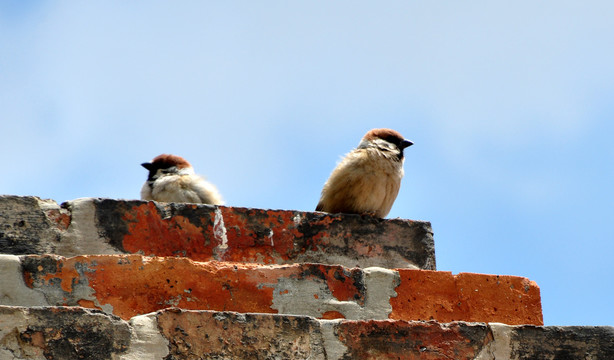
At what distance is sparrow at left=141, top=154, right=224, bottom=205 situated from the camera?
19.6 ft

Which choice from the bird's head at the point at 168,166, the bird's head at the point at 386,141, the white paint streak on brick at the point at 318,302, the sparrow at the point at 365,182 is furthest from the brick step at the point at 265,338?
the bird's head at the point at 168,166

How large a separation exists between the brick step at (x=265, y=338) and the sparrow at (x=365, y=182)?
238 cm

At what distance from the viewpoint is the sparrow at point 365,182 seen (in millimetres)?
5211

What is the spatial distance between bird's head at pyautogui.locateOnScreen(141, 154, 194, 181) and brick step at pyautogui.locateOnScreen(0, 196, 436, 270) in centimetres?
329

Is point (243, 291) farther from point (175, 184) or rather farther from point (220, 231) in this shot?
point (175, 184)

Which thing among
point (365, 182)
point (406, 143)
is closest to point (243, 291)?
point (365, 182)

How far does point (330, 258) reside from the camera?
3.26 m

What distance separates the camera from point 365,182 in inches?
205

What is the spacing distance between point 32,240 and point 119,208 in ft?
1.08

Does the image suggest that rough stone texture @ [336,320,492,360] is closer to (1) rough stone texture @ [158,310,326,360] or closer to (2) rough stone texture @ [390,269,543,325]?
(1) rough stone texture @ [158,310,326,360]

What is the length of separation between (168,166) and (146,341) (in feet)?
13.7

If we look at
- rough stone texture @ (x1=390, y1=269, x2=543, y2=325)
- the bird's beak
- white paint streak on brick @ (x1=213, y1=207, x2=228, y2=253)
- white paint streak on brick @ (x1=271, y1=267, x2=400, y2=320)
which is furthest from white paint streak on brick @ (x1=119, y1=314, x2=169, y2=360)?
the bird's beak

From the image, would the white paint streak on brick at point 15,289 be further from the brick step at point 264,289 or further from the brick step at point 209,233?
the brick step at point 209,233

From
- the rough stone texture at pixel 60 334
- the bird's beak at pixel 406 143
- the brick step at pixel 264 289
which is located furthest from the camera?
the bird's beak at pixel 406 143
